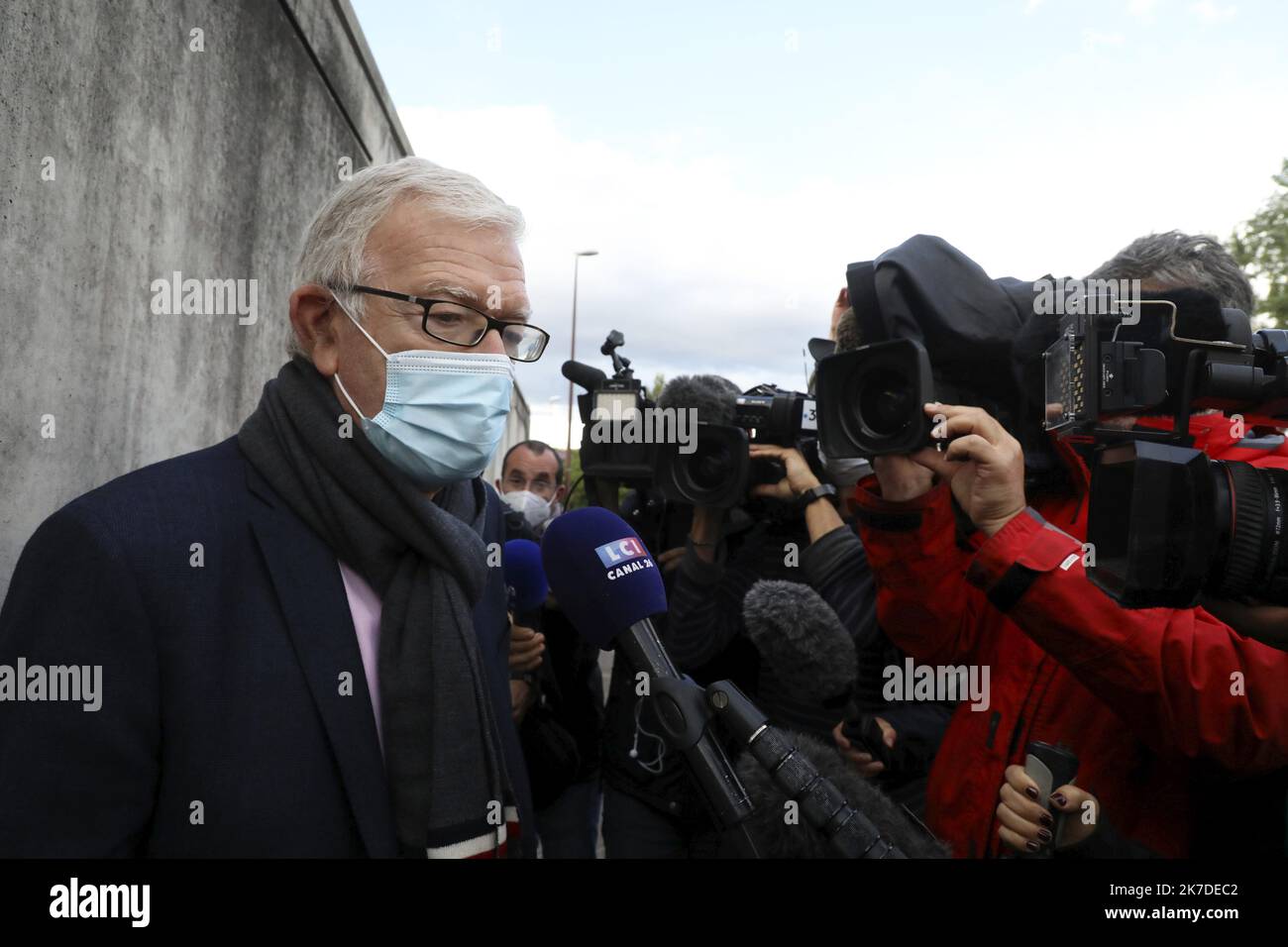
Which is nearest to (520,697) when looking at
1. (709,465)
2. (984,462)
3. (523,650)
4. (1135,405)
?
(523,650)

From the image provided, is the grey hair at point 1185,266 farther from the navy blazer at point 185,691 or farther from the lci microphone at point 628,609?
the navy blazer at point 185,691

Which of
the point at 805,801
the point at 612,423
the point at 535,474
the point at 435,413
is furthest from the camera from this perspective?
the point at 535,474

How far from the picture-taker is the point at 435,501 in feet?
5.52

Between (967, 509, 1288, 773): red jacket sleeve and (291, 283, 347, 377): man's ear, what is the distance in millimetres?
1232

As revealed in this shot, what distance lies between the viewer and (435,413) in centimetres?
155

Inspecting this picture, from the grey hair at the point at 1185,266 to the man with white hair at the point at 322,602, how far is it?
1.25 meters

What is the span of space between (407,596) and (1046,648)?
3.69 feet

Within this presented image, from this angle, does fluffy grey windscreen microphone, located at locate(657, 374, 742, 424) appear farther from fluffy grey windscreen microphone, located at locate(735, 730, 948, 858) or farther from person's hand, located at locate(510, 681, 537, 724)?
fluffy grey windscreen microphone, located at locate(735, 730, 948, 858)

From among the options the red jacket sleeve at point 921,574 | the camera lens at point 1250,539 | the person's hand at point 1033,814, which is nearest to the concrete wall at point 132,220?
the red jacket sleeve at point 921,574

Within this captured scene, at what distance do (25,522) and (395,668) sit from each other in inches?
40.9

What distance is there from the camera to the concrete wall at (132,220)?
1771 mm

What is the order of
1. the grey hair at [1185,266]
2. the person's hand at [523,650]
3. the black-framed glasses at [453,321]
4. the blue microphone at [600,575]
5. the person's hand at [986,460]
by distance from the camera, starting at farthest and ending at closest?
the person's hand at [523,650] → the grey hair at [1185,266] → the person's hand at [986,460] → the black-framed glasses at [453,321] → the blue microphone at [600,575]

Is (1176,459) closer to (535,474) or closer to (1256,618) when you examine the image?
(1256,618)
